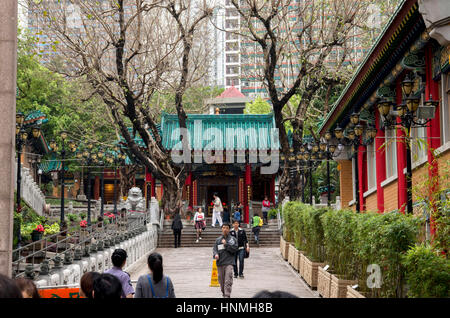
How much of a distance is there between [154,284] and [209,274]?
12.3 meters

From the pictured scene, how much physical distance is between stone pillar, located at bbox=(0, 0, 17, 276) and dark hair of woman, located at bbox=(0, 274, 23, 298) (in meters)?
3.51

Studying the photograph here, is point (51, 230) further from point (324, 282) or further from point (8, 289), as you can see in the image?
point (8, 289)

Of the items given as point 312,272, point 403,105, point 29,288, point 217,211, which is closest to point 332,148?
point 312,272

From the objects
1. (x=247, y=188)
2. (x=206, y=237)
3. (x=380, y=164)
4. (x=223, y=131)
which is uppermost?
(x=223, y=131)

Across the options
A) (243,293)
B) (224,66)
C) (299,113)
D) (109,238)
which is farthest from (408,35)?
(224,66)

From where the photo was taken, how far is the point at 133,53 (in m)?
23.4

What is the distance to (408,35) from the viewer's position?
12.7 metres

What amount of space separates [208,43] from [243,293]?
21494mm

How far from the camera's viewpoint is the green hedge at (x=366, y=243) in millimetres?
7930

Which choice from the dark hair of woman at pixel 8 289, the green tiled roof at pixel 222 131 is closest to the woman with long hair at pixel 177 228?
the green tiled roof at pixel 222 131

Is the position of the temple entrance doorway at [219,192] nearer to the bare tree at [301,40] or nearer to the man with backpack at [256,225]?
the bare tree at [301,40]

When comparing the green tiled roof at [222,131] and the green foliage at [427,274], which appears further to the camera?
the green tiled roof at [222,131]

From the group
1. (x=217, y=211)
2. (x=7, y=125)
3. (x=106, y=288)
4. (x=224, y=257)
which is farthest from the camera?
(x=217, y=211)

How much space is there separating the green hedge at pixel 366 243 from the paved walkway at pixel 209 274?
1.60m
